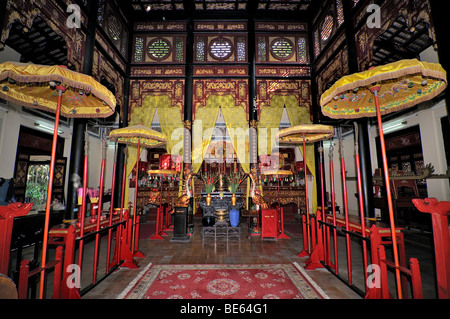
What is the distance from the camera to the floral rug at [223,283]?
7.09ft

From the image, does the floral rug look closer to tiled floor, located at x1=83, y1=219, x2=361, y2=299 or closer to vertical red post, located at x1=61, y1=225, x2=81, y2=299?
tiled floor, located at x1=83, y1=219, x2=361, y2=299

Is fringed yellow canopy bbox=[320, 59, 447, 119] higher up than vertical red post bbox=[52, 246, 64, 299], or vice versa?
fringed yellow canopy bbox=[320, 59, 447, 119]

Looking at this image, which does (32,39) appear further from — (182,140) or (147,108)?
(182,140)

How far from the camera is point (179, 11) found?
6879mm

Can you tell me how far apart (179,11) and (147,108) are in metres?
3.55

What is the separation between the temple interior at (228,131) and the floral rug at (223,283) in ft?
0.29

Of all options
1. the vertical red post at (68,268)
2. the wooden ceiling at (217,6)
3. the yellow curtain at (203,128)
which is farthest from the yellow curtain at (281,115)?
the vertical red post at (68,268)

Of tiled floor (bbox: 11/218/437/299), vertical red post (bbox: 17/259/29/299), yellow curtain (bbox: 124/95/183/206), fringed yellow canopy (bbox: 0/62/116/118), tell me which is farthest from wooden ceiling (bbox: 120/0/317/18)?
vertical red post (bbox: 17/259/29/299)

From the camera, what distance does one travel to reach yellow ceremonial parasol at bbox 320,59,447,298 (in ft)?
5.80

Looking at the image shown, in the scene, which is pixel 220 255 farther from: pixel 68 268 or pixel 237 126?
pixel 237 126

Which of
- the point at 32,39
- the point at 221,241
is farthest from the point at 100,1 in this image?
the point at 221,241

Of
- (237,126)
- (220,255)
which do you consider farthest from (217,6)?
(220,255)

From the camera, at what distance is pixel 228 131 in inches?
257

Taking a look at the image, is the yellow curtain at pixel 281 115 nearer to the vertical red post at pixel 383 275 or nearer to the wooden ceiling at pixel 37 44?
the vertical red post at pixel 383 275
